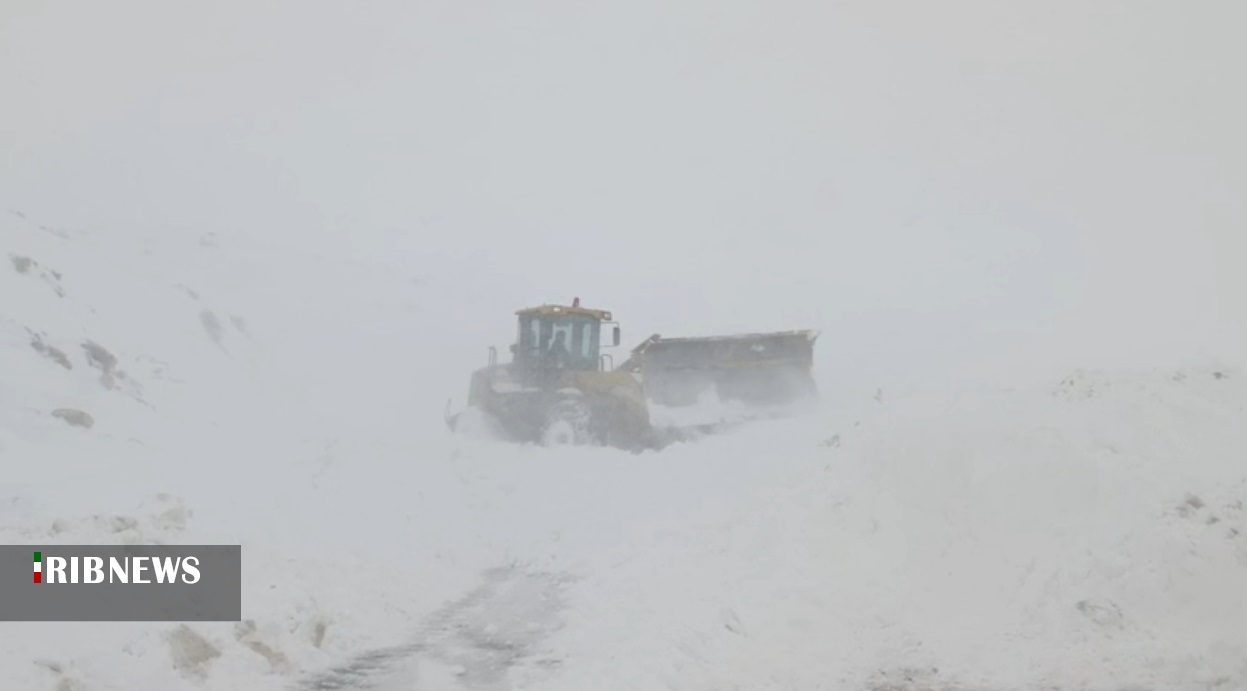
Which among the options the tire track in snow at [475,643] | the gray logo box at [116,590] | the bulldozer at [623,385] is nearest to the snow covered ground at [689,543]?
the tire track in snow at [475,643]

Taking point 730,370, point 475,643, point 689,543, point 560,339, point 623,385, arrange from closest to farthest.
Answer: point 475,643 → point 689,543 → point 623,385 → point 560,339 → point 730,370

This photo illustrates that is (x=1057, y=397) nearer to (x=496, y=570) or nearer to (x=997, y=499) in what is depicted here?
(x=997, y=499)

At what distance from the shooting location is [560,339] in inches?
825

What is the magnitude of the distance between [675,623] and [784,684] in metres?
1.26

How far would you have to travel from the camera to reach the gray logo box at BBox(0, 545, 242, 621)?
6.48 m

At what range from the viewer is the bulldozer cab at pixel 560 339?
2088 cm

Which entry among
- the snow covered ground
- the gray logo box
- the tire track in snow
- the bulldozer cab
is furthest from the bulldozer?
the gray logo box

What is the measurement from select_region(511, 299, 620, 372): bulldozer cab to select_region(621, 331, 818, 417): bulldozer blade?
87.8 inches

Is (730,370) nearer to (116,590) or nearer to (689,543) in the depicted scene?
(689,543)

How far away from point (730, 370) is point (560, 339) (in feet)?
14.6

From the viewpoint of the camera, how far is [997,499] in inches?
322

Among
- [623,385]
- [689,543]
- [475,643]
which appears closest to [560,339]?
[623,385]

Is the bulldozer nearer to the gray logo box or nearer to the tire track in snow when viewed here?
the tire track in snow

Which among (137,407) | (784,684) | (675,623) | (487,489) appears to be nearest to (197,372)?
(137,407)
